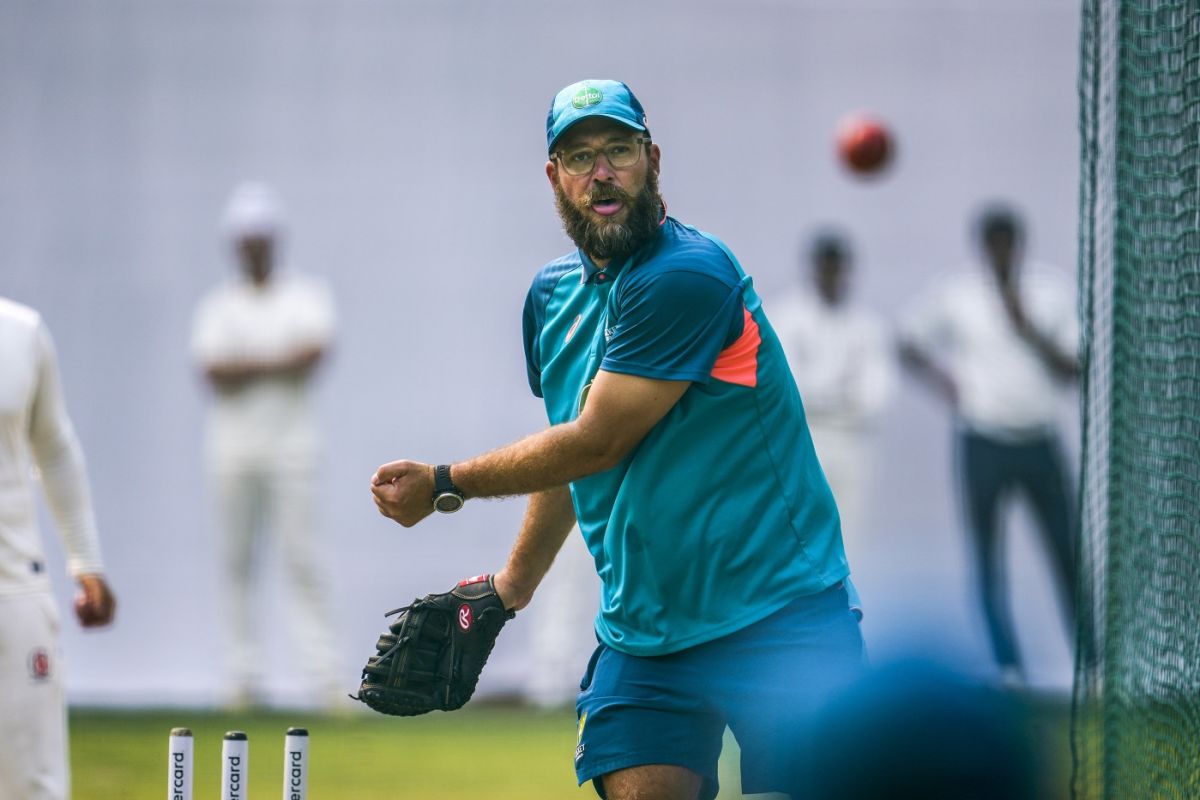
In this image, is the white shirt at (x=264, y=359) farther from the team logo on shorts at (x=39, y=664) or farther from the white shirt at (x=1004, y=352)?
the team logo on shorts at (x=39, y=664)

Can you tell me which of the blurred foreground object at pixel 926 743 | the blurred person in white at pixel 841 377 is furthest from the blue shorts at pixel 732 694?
the blurred person in white at pixel 841 377

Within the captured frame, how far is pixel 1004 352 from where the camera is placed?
10039mm

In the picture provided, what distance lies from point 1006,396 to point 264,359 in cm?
405

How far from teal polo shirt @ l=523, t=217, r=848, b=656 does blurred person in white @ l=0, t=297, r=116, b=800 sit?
1.75 meters

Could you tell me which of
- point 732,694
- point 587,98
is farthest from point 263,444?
point 732,694

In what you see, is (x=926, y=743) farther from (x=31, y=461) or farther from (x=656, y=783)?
(x=31, y=461)

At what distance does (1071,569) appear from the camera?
32.3 feet

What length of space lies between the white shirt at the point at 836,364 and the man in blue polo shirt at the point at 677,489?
603 centimetres

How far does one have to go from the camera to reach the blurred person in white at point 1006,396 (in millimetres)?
9867

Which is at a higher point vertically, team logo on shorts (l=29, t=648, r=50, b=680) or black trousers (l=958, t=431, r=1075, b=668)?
team logo on shorts (l=29, t=648, r=50, b=680)

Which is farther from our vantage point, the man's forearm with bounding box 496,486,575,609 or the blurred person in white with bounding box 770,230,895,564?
the blurred person in white with bounding box 770,230,895,564

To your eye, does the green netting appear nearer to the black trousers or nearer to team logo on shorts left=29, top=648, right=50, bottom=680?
team logo on shorts left=29, top=648, right=50, bottom=680

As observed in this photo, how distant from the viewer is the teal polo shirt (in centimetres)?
409

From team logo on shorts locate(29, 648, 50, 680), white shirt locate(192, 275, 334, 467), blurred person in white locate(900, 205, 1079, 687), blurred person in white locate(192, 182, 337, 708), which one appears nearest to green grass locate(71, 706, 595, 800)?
blurred person in white locate(192, 182, 337, 708)
